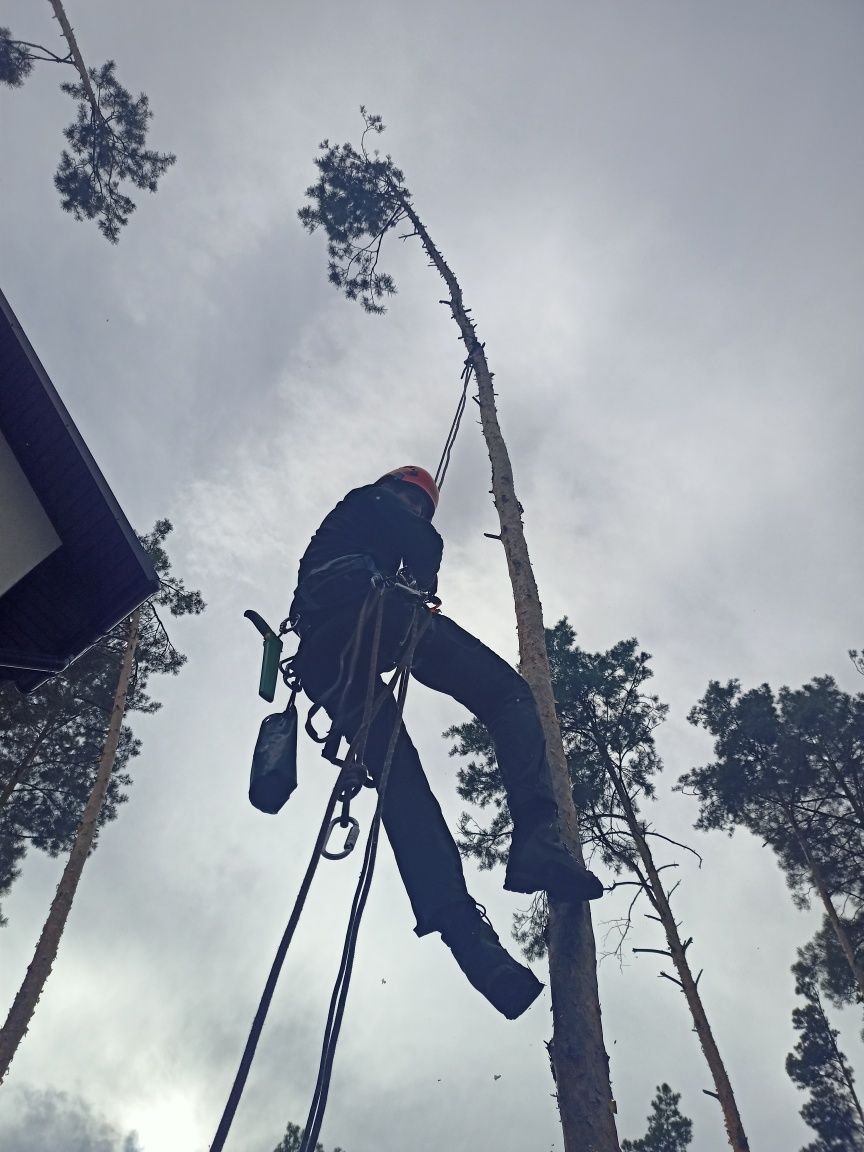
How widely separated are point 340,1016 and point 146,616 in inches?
460

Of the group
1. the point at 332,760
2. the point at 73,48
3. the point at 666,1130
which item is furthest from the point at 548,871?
the point at 666,1130

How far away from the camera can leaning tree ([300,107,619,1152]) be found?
279 cm

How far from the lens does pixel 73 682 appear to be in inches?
505

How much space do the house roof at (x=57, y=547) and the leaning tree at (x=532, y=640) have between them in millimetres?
2766

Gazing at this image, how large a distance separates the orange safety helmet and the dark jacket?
36cm

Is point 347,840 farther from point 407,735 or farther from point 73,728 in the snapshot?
point 73,728

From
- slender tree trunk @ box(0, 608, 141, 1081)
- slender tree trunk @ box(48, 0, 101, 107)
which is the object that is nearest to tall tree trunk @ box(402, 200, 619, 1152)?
slender tree trunk @ box(0, 608, 141, 1081)

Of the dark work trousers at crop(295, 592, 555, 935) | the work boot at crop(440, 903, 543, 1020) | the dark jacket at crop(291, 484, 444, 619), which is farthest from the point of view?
the dark jacket at crop(291, 484, 444, 619)

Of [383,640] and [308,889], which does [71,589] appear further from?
[308,889]

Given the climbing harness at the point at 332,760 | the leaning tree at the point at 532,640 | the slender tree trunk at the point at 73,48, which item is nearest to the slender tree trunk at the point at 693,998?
the leaning tree at the point at 532,640

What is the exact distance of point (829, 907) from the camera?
13.2 metres

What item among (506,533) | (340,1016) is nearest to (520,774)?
(340,1016)

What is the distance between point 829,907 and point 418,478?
13.5 metres

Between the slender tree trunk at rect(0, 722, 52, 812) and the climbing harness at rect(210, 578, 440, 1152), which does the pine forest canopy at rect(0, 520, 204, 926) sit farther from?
the climbing harness at rect(210, 578, 440, 1152)
